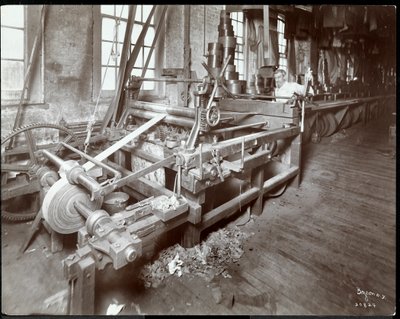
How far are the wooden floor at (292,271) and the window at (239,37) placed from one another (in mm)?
5326

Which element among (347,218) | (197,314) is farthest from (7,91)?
(347,218)

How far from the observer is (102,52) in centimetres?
524

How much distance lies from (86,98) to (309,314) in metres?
4.31

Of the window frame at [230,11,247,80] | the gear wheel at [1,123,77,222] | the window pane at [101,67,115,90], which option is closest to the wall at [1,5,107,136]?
the window pane at [101,67,115,90]

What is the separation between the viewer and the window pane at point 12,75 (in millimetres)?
4056

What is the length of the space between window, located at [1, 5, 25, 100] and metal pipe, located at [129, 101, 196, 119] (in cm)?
152

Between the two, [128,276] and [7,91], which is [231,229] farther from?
[7,91]

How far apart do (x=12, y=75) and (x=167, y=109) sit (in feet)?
7.05

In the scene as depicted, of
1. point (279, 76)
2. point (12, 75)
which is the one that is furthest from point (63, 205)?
point (279, 76)

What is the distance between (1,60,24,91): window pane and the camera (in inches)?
160

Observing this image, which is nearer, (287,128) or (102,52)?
(287,128)

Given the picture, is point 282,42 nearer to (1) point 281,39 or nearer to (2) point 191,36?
(1) point 281,39

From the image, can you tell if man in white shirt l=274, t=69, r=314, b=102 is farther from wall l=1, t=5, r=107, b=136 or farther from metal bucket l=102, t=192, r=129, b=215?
metal bucket l=102, t=192, r=129, b=215

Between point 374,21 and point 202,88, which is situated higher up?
point 374,21
